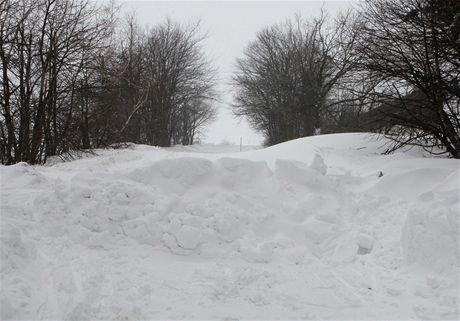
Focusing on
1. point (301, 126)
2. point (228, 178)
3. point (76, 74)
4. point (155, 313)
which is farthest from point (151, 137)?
point (155, 313)

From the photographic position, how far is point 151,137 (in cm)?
2667

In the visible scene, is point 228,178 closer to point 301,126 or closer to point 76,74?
point 76,74

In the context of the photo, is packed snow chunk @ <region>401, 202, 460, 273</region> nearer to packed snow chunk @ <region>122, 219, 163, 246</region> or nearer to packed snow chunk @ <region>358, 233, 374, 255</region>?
packed snow chunk @ <region>358, 233, 374, 255</region>

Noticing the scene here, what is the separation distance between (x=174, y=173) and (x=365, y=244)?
3284mm

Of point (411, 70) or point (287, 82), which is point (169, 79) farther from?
point (411, 70)

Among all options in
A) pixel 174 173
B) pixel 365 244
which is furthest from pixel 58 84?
pixel 365 244

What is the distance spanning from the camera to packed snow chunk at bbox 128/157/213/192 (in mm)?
6082

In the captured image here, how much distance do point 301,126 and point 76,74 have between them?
1785cm

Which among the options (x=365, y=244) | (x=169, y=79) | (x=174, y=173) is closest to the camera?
(x=365, y=244)

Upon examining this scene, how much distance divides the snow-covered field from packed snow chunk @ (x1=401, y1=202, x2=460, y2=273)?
1cm

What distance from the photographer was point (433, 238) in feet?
14.8

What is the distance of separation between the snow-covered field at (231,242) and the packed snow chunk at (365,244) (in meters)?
0.02

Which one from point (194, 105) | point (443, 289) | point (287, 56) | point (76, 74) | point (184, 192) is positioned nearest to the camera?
point (443, 289)

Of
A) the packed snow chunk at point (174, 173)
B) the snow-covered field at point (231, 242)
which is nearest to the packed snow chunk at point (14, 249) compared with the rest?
the snow-covered field at point (231, 242)
